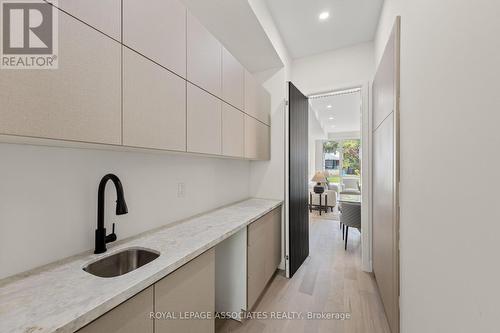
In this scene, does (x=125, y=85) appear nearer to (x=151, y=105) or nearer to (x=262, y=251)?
(x=151, y=105)

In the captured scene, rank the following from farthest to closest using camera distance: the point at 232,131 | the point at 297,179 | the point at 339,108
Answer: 1. the point at 339,108
2. the point at 297,179
3. the point at 232,131

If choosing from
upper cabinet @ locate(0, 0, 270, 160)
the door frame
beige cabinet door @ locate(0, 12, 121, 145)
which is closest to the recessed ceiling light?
the door frame

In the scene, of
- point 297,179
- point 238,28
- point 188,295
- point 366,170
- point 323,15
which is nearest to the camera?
point 188,295

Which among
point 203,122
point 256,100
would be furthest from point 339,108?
point 203,122

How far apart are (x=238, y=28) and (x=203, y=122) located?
1220 millimetres

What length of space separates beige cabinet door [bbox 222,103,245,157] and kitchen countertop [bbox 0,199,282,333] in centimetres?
84

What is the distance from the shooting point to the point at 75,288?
28.8 inches

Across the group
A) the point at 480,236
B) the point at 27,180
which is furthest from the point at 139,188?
the point at 480,236

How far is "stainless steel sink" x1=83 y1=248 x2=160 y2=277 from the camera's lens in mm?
1005

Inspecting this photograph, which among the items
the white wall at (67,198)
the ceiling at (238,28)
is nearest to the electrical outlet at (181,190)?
the white wall at (67,198)

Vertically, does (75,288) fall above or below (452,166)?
below

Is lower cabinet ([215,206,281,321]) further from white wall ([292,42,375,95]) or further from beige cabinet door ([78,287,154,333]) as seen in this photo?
white wall ([292,42,375,95])

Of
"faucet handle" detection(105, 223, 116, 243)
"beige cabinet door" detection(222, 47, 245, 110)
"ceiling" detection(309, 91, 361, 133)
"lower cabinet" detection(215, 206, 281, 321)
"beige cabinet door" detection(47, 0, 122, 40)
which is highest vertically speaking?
"ceiling" detection(309, 91, 361, 133)

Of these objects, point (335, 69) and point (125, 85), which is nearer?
point (125, 85)
